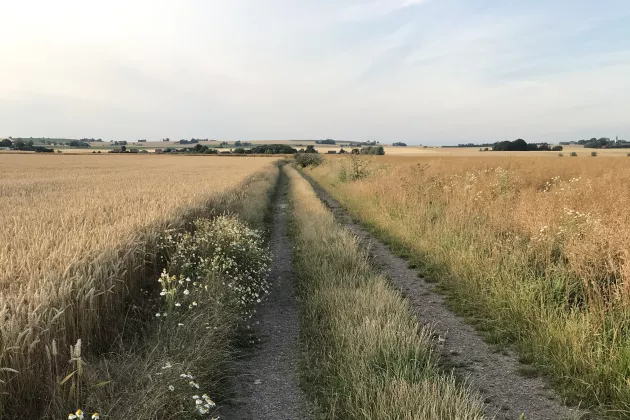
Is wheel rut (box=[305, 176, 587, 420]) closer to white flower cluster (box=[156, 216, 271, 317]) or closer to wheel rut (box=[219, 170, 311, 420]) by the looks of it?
wheel rut (box=[219, 170, 311, 420])

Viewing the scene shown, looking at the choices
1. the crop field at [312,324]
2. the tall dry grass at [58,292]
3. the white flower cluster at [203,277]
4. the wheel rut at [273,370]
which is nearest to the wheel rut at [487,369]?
the crop field at [312,324]

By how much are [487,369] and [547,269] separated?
2326 millimetres

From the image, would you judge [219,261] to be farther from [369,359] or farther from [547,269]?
[547,269]

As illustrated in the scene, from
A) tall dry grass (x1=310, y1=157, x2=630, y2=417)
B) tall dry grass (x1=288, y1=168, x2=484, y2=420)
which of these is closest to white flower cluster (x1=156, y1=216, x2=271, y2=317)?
tall dry grass (x1=288, y1=168, x2=484, y2=420)

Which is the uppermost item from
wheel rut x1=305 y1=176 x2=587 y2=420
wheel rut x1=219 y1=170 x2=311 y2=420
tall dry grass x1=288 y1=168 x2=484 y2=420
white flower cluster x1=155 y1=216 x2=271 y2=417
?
white flower cluster x1=155 y1=216 x2=271 y2=417

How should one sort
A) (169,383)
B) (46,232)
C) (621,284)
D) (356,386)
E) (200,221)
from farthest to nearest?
(200,221) < (46,232) < (621,284) < (356,386) < (169,383)

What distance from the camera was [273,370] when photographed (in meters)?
4.62

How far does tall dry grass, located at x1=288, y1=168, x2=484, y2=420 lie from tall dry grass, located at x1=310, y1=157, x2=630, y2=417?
1273 millimetres

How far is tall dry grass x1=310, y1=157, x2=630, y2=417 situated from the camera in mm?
4070

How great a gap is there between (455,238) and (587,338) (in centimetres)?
453

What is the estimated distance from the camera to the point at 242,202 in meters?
14.7

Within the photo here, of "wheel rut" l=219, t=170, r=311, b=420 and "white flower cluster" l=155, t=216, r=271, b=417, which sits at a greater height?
"white flower cluster" l=155, t=216, r=271, b=417


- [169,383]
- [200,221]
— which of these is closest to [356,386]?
[169,383]

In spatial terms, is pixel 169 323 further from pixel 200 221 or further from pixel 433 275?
pixel 433 275
